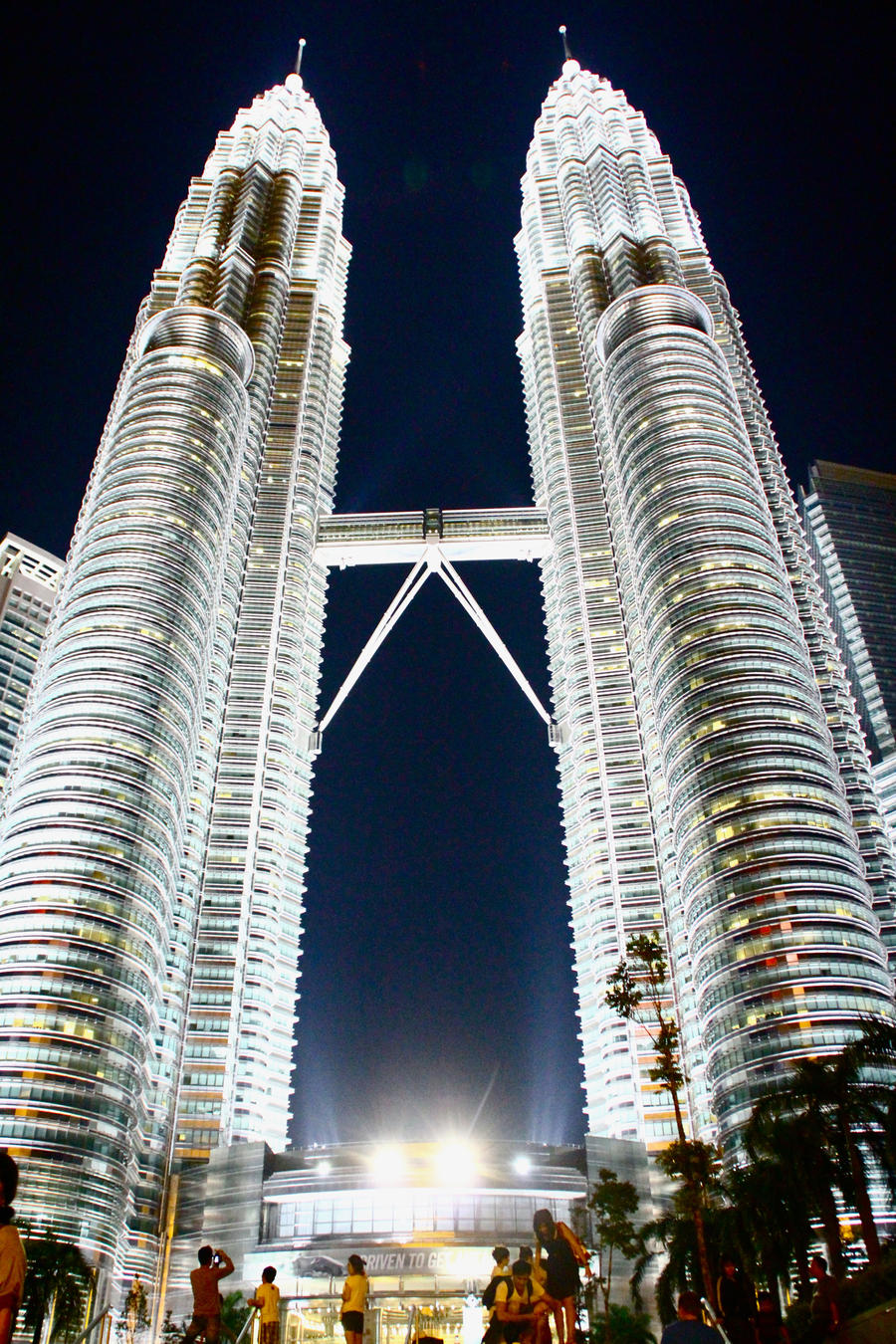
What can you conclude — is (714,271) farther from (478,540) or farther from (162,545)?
(162,545)

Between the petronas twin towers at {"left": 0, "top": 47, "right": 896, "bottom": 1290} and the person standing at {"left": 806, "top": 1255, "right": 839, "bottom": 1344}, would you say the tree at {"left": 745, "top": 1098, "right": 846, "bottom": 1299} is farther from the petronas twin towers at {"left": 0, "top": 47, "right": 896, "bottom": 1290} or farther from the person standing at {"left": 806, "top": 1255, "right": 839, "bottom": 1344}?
the petronas twin towers at {"left": 0, "top": 47, "right": 896, "bottom": 1290}

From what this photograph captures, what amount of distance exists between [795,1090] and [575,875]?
317 ft

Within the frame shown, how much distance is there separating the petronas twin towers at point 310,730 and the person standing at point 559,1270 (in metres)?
92.7

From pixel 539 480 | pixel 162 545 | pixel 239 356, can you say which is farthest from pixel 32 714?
pixel 539 480

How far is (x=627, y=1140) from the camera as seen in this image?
364 feet

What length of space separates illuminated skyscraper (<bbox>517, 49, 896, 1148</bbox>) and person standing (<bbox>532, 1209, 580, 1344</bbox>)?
3635 inches

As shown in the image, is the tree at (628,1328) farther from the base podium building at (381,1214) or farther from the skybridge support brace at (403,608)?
the skybridge support brace at (403,608)

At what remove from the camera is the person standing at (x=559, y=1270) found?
17.2m

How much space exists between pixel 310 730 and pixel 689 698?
63.7 metres

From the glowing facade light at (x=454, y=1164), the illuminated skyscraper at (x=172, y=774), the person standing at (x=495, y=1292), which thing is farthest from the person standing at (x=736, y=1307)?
the illuminated skyscraper at (x=172, y=774)

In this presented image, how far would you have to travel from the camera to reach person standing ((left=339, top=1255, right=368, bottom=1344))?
63.0 feet

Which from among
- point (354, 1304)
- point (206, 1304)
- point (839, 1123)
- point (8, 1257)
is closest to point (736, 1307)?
point (354, 1304)

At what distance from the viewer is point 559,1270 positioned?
1728 cm

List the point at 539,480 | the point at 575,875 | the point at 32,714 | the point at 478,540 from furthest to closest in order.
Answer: the point at 539,480 → the point at 478,540 → the point at 575,875 → the point at 32,714
